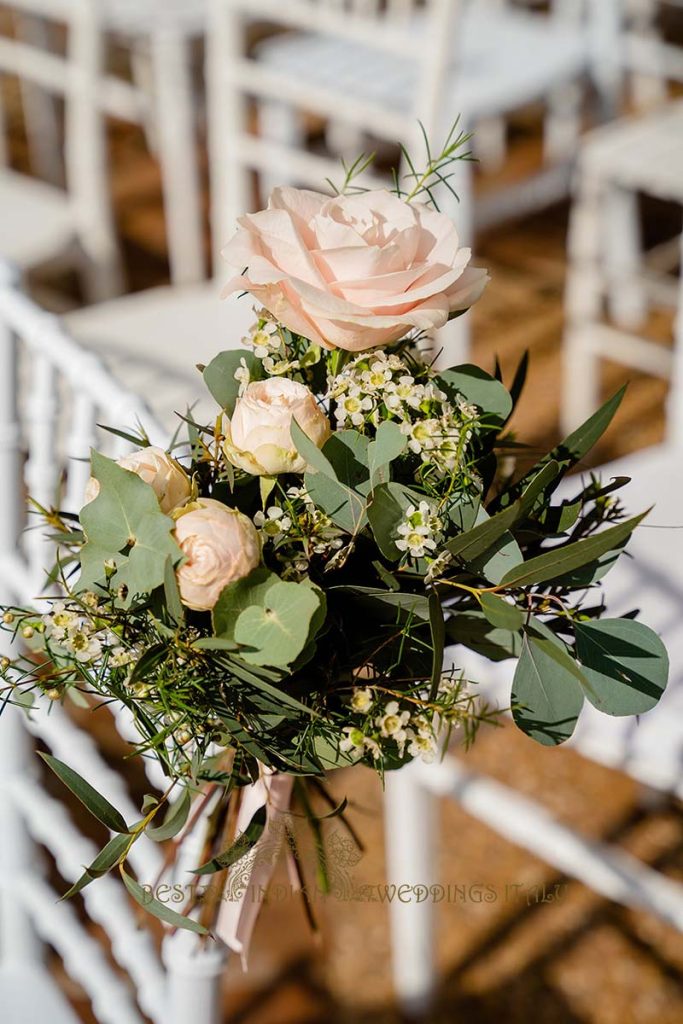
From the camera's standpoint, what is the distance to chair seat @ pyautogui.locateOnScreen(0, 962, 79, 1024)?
0.94 metres

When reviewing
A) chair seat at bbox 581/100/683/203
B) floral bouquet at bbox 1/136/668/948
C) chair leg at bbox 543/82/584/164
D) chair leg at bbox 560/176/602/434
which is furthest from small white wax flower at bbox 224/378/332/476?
chair leg at bbox 543/82/584/164

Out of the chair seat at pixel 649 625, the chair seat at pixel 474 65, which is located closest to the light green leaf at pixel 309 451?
the chair seat at pixel 649 625

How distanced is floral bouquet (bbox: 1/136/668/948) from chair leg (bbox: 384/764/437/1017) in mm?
666

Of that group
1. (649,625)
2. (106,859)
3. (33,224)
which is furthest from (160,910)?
(33,224)

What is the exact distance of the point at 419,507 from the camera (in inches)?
20.6

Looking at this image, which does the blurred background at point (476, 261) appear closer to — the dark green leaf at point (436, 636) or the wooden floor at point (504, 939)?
the wooden floor at point (504, 939)

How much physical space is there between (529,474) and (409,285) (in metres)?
0.12

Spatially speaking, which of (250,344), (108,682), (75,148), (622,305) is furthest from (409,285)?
(622,305)

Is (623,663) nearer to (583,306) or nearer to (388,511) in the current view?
(388,511)

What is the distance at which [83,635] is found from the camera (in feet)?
1.78

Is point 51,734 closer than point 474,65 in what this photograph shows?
Yes

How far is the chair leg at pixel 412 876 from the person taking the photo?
129 centimetres

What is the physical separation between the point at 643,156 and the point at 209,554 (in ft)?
6.22

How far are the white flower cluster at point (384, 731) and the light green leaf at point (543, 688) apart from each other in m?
0.05
